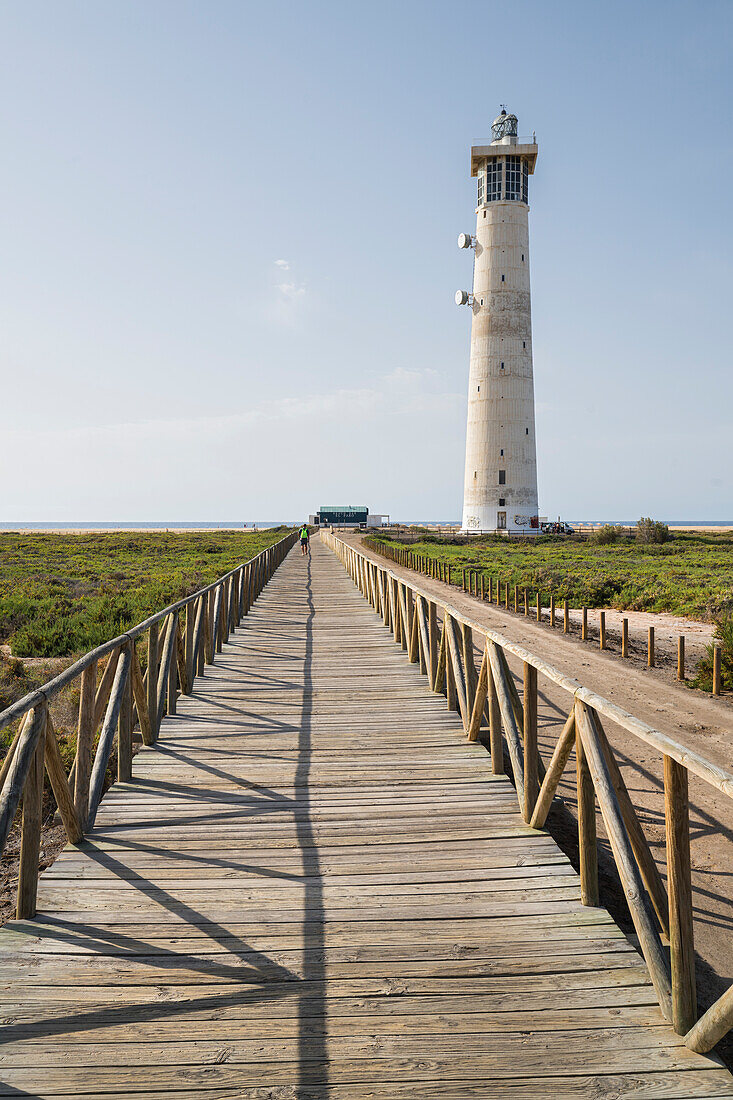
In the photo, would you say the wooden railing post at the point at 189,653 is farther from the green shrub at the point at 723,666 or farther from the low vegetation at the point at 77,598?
the green shrub at the point at 723,666

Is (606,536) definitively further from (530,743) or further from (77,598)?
(530,743)

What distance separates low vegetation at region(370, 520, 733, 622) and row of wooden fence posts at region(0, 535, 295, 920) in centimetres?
1434

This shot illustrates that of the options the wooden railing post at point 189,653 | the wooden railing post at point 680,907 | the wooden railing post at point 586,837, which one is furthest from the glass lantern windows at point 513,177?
the wooden railing post at point 680,907

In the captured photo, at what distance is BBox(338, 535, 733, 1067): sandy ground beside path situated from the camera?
551cm

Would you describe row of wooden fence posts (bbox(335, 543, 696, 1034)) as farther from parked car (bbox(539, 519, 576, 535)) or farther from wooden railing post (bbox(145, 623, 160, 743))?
parked car (bbox(539, 519, 576, 535))

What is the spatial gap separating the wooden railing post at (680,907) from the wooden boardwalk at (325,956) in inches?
4.8

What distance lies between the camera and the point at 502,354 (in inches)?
2101

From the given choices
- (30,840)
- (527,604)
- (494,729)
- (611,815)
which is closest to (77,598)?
(527,604)

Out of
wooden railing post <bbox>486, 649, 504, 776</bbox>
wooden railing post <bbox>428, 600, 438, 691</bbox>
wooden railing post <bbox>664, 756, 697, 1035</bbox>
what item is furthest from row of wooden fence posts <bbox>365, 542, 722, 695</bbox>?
wooden railing post <bbox>664, 756, 697, 1035</bbox>

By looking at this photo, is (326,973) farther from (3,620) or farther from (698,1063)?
(3,620)

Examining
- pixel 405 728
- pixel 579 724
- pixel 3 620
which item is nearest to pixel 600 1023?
pixel 579 724

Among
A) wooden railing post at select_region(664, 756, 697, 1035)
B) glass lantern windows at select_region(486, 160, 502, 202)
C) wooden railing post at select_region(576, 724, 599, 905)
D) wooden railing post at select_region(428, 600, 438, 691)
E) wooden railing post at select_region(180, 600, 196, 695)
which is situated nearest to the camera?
wooden railing post at select_region(664, 756, 697, 1035)

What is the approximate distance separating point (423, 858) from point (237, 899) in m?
1.14

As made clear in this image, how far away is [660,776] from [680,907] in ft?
20.2
